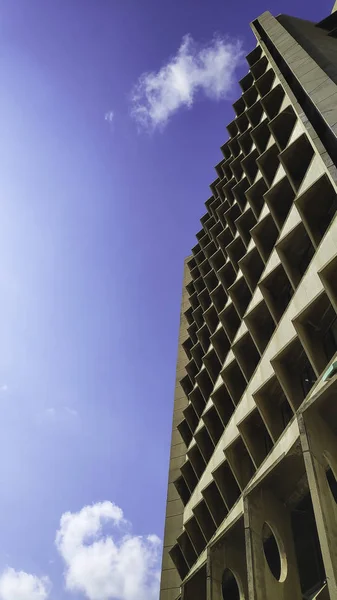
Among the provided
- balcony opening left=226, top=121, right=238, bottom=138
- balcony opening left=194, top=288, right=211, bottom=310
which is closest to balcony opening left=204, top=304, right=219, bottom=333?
balcony opening left=194, top=288, right=211, bottom=310

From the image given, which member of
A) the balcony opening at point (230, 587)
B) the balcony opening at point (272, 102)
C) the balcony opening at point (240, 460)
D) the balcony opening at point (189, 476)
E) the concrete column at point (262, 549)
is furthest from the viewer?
the balcony opening at point (272, 102)

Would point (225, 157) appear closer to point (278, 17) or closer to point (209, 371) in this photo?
point (278, 17)

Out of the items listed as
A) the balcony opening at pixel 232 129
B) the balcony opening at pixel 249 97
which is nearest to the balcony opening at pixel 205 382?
the balcony opening at pixel 232 129

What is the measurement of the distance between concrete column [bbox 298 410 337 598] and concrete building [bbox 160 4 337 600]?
0.03 m

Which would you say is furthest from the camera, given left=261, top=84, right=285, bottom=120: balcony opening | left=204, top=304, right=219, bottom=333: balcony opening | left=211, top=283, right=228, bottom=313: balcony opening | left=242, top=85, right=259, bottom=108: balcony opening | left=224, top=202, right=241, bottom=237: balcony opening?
left=242, top=85, right=259, bottom=108: balcony opening

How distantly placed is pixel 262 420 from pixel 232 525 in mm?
3953

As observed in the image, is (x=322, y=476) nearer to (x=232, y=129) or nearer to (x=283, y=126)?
(x=283, y=126)

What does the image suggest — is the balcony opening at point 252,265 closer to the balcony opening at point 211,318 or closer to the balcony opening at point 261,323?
the balcony opening at point 261,323

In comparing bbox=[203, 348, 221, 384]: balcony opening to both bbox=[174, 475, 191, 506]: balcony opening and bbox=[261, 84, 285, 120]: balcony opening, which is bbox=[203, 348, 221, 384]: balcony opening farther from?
bbox=[261, 84, 285, 120]: balcony opening

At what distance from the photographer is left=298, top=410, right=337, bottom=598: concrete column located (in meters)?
10.3

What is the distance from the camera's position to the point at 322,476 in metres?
11.7

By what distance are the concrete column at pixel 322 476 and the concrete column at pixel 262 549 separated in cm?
345

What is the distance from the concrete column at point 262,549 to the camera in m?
13.3

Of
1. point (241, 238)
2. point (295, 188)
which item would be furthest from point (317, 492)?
point (241, 238)
